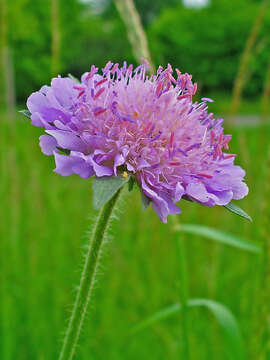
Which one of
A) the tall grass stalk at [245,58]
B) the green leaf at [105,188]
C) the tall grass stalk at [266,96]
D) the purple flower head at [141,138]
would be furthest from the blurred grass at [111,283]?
the green leaf at [105,188]

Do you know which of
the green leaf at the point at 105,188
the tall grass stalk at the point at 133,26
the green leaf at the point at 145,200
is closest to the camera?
the green leaf at the point at 105,188

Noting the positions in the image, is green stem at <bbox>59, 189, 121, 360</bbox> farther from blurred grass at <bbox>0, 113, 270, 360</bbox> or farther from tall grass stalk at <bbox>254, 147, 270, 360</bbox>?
blurred grass at <bbox>0, 113, 270, 360</bbox>

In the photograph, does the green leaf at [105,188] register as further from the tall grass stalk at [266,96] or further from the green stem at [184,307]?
the tall grass stalk at [266,96]

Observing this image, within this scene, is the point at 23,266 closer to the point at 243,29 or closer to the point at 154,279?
the point at 154,279

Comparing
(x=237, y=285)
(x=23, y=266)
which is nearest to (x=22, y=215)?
(x=23, y=266)

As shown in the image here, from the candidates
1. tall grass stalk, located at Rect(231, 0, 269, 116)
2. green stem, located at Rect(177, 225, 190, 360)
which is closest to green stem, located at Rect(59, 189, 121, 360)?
green stem, located at Rect(177, 225, 190, 360)

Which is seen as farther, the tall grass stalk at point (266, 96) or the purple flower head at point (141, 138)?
the tall grass stalk at point (266, 96)

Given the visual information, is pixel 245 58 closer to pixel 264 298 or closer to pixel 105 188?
pixel 264 298
